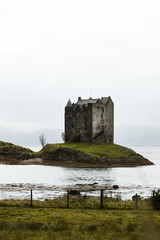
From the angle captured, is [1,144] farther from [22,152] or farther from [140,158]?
[140,158]

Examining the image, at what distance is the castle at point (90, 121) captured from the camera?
103938 millimetres

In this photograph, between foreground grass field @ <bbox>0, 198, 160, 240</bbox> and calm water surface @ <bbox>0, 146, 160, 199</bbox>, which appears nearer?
foreground grass field @ <bbox>0, 198, 160, 240</bbox>

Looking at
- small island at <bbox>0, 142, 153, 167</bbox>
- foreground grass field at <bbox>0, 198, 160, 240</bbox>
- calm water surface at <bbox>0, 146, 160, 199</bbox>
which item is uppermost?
small island at <bbox>0, 142, 153, 167</bbox>

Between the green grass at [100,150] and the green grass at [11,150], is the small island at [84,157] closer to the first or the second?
the green grass at [100,150]

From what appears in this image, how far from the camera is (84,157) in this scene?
8769 cm

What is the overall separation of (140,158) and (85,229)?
84.2 metres

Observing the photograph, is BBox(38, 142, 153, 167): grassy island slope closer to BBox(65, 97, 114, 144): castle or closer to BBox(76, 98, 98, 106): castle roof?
BBox(65, 97, 114, 144): castle

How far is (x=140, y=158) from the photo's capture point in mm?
94750

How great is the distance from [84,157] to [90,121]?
19.8m

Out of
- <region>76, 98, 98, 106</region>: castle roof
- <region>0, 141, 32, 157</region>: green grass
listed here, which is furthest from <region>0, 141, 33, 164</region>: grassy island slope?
<region>76, 98, 98, 106</region>: castle roof

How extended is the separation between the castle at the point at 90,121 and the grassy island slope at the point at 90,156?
320 inches

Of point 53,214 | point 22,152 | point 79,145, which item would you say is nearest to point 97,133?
point 79,145

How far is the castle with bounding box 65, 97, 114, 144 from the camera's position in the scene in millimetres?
103938

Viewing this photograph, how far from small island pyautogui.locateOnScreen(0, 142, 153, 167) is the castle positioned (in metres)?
3.92
